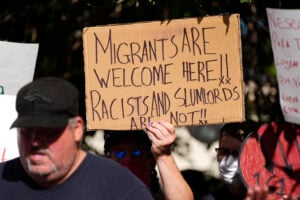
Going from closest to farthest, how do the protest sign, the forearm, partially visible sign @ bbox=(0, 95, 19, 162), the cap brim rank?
1. the cap brim
2. the forearm
3. the protest sign
4. partially visible sign @ bbox=(0, 95, 19, 162)

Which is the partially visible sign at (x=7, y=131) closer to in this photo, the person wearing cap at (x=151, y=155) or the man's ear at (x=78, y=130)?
the person wearing cap at (x=151, y=155)

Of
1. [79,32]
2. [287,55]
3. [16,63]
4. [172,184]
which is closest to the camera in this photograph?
[172,184]

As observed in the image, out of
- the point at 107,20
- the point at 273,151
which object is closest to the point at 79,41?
the point at 107,20

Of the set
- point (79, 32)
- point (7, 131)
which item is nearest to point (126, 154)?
point (7, 131)

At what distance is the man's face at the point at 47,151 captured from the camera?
3299 millimetres

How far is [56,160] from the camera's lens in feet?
10.9

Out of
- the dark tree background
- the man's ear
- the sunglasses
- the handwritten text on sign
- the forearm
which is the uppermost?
the dark tree background

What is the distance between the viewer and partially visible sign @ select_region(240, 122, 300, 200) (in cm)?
427

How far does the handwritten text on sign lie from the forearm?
252mm

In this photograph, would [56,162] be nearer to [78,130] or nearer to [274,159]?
[78,130]

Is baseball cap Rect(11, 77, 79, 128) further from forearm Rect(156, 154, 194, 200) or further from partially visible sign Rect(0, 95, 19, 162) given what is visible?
partially visible sign Rect(0, 95, 19, 162)

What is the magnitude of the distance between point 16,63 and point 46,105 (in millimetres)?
1488

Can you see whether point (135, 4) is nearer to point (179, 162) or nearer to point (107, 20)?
point (107, 20)

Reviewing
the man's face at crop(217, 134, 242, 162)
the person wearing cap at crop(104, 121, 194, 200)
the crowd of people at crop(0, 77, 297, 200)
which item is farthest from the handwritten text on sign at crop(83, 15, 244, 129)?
the crowd of people at crop(0, 77, 297, 200)
